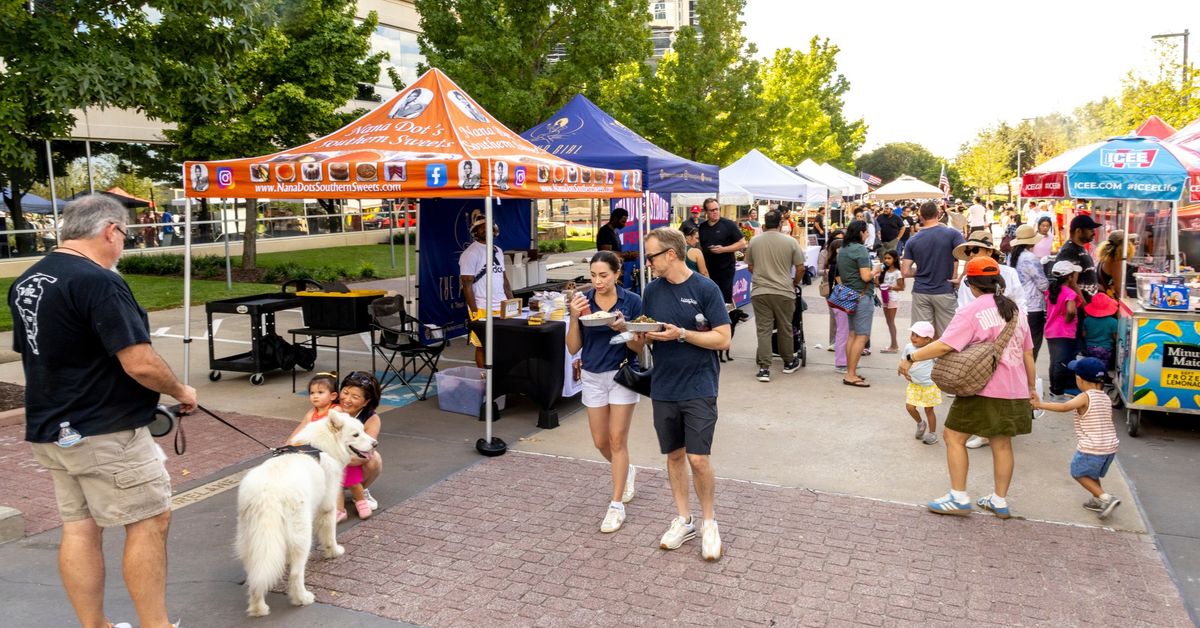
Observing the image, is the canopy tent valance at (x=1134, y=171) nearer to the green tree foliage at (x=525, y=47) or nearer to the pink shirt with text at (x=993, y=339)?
the pink shirt with text at (x=993, y=339)

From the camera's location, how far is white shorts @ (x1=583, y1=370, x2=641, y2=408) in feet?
16.0

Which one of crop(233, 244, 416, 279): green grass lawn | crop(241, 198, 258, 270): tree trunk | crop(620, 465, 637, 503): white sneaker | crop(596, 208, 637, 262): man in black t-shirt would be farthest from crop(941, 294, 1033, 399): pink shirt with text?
crop(241, 198, 258, 270): tree trunk

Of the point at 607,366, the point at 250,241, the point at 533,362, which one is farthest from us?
the point at 250,241

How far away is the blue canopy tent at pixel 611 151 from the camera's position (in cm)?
992

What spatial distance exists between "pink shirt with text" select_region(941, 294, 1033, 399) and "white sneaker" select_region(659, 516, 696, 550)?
6.26ft

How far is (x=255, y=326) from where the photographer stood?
29.0ft

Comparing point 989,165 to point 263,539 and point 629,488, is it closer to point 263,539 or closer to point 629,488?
point 629,488

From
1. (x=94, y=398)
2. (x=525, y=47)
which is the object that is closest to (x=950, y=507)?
(x=94, y=398)

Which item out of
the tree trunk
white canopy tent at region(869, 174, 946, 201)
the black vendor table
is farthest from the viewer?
white canopy tent at region(869, 174, 946, 201)

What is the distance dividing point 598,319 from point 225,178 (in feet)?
14.9

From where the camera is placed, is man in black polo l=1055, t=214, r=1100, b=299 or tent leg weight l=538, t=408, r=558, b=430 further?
man in black polo l=1055, t=214, r=1100, b=299

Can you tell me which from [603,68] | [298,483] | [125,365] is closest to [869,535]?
[298,483]

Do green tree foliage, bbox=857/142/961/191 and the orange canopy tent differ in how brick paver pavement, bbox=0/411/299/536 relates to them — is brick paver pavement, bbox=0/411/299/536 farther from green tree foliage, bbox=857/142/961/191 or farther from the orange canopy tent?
green tree foliage, bbox=857/142/961/191

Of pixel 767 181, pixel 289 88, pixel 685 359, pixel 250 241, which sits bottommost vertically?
pixel 685 359
